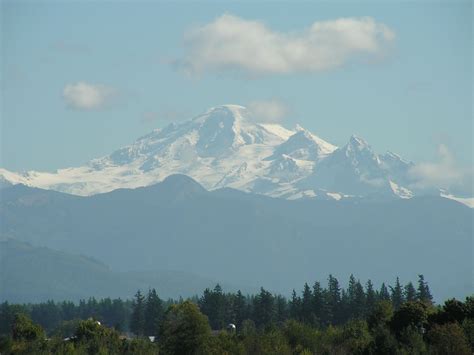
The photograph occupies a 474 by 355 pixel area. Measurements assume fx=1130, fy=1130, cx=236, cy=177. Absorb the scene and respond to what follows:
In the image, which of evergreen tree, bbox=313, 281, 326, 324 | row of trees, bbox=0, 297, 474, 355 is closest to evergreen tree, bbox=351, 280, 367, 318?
evergreen tree, bbox=313, 281, 326, 324

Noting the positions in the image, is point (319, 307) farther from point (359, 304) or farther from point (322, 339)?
point (322, 339)

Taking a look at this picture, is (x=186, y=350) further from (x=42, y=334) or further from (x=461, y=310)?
(x=42, y=334)

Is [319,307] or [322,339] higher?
[319,307]

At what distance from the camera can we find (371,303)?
639 feet

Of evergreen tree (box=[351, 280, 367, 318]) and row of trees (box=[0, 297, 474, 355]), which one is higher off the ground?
evergreen tree (box=[351, 280, 367, 318])

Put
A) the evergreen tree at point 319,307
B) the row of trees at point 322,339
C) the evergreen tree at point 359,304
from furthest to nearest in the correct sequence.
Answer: the evergreen tree at point 319,307 → the evergreen tree at point 359,304 → the row of trees at point 322,339

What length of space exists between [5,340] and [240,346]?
40.2m

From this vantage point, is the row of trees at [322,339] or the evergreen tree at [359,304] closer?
the row of trees at [322,339]

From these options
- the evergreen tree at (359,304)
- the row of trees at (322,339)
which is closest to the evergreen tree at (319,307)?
the evergreen tree at (359,304)

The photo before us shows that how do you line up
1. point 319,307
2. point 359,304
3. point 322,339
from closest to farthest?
point 322,339 < point 359,304 < point 319,307

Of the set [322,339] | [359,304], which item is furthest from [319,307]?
[322,339]

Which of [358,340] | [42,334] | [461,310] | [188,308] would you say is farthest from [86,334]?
[461,310]

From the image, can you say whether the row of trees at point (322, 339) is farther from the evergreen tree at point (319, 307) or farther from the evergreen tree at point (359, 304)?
the evergreen tree at point (319, 307)

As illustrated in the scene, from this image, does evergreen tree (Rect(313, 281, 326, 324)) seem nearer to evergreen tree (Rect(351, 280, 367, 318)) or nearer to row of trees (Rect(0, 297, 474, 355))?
evergreen tree (Rect(351, 280, 367, 318))
